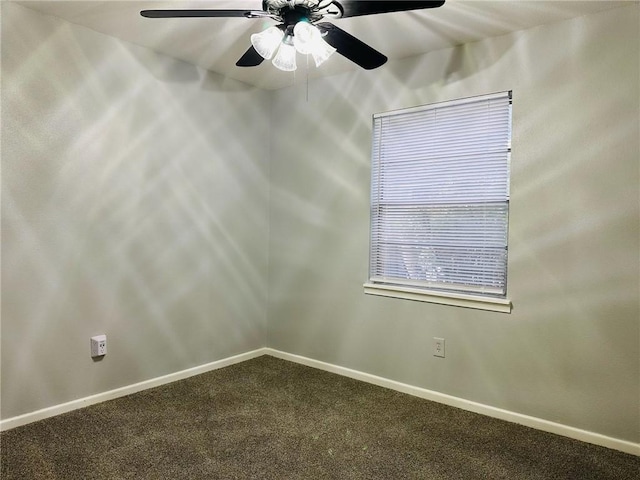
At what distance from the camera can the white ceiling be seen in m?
2.18

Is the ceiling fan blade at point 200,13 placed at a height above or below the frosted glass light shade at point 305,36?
above

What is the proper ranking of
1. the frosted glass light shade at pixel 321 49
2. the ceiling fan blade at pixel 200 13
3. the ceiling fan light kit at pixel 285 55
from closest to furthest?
the ceiling fan blade at pixel 200 13 < the frosted glass light shade at pixel 321 49 < the ceiling fan light kit at pixel 285 55

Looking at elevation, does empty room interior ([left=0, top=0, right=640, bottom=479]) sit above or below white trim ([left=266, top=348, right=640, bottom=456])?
above

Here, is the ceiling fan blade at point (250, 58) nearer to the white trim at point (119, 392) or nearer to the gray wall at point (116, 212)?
the gray wall at point (116, 212)

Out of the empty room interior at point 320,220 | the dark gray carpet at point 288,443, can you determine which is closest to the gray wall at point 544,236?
→ the empty room interior at point 320,220

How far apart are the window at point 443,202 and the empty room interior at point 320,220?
2.1 inches

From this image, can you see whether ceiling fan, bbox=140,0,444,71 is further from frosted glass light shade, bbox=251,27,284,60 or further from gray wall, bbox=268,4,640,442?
gray wall, bbox=268,4,640,442

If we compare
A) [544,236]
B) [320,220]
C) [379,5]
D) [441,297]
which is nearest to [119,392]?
[320,220]

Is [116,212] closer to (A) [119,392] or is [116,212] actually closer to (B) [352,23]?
(A) [119,392]

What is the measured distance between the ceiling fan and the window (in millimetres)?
959

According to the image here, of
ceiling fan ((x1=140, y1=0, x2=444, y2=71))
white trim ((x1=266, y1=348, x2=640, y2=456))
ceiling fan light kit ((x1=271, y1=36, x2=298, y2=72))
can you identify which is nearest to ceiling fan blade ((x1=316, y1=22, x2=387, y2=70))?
ceiling fan ((x1=140, y1=0, x2=444, y2=71))

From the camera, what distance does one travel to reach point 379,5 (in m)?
1.57

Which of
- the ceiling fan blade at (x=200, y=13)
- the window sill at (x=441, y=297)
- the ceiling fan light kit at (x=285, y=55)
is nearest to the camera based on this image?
the ceiling fan blade at (x=200, y=13)

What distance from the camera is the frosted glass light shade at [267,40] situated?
5.94 feet
